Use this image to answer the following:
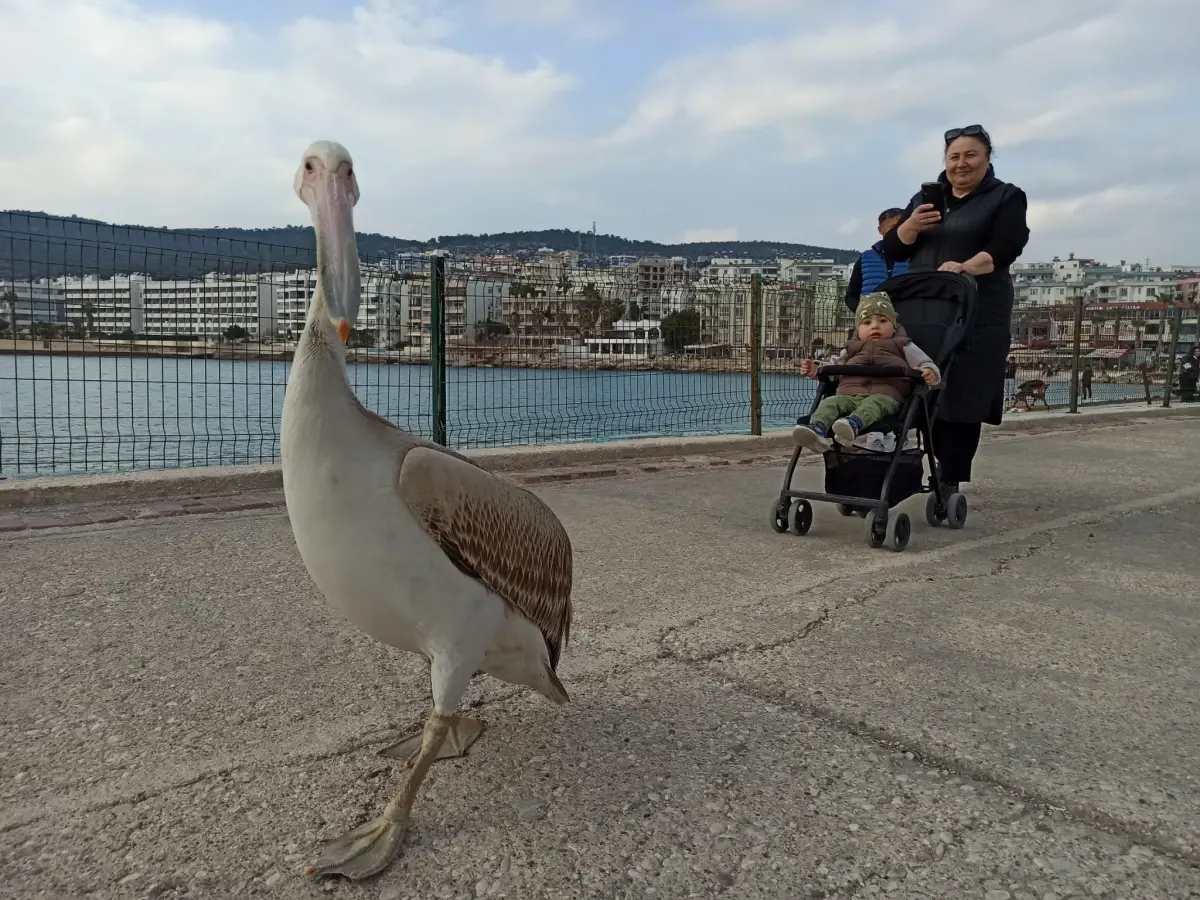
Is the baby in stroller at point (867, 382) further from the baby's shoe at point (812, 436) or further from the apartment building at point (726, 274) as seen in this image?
the apartment building at point (726, 274)

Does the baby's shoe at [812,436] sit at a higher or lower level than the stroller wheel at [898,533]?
higher

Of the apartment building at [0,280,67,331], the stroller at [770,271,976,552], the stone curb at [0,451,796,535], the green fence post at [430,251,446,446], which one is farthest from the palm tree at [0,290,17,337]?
the stroller at [770,271,976,552]

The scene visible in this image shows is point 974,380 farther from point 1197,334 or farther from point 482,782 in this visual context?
point 1197,334

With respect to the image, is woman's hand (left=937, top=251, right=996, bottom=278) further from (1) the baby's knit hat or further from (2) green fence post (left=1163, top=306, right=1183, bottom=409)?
(2) green fence post (left=1163, top=306, right=1183, bottom=409)

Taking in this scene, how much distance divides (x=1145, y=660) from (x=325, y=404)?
121 inches

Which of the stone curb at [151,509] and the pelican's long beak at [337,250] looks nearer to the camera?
the pelican's long beak at [337,250]

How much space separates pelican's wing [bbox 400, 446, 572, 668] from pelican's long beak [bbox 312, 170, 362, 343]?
362 mm

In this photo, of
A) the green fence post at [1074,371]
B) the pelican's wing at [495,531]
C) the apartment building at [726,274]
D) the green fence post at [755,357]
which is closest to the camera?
the pelican's wing at [495,531]

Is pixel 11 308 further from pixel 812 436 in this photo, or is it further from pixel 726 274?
pixel 726 274

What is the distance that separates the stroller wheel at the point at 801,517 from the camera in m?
5.23

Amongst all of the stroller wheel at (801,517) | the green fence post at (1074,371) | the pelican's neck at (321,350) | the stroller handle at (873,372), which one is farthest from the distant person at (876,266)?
the green fence post at (1074,371)

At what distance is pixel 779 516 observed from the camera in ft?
17.1

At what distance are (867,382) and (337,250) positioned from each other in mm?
3969

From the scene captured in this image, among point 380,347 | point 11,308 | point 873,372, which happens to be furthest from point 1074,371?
point 11,308
